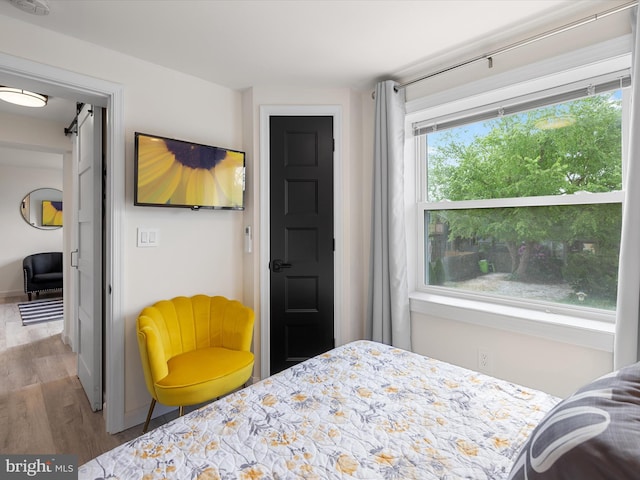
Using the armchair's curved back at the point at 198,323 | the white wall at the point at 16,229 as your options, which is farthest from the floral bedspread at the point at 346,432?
the white wall at the point at 16,229

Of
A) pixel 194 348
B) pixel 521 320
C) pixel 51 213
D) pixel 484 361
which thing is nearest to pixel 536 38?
pixel 521 320

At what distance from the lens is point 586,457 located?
56 cm

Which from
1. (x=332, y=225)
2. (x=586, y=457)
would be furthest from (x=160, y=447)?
(x=332, y=225)

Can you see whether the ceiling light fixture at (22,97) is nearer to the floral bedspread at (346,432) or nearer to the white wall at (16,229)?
the floral bedspread at (346,432)

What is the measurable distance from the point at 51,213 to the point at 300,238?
6.48 m

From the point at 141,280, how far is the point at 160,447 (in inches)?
59.4

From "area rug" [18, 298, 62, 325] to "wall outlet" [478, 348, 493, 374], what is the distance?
215 inches

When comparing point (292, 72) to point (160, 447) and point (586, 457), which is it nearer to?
point (160, 447)

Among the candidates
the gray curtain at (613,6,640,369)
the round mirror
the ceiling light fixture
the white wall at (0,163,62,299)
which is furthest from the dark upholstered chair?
the gray curtain at (613,6,640,369)

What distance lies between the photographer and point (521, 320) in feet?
6.42

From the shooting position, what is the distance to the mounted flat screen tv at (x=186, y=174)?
2098 mm

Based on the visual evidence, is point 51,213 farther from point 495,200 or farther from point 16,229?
point 495,200

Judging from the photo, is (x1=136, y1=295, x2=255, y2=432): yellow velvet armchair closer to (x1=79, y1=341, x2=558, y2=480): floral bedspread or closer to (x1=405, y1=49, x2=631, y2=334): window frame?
(x1=79, y1=341, x2=558, y2=480): floral bedspread

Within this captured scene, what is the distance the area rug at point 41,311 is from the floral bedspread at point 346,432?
16.2 ft
